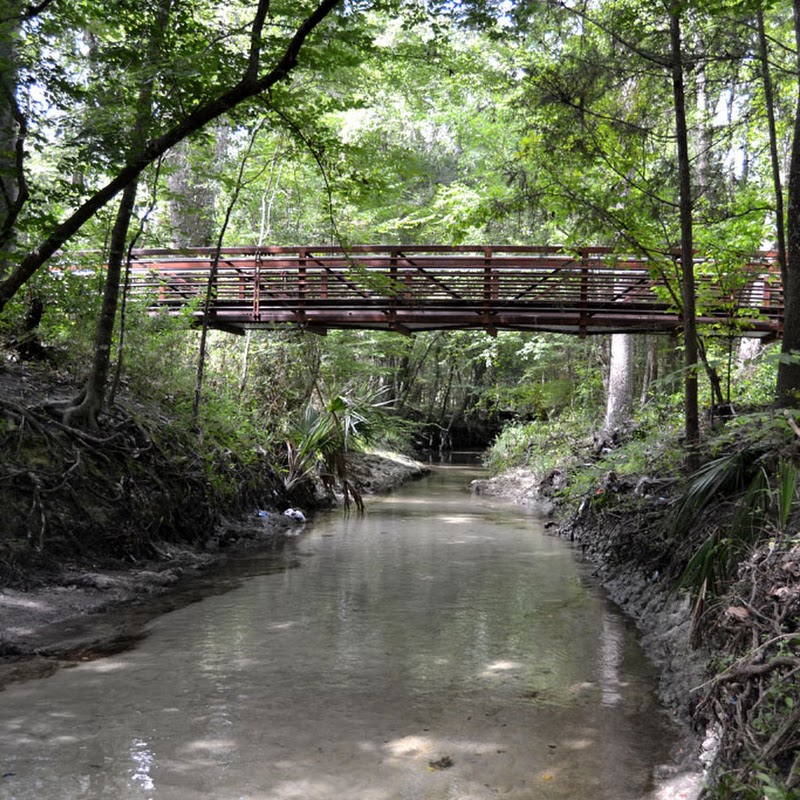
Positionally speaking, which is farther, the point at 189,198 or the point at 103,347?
the point at 189,198

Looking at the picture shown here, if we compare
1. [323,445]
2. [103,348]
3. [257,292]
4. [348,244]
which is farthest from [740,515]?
[257,292]

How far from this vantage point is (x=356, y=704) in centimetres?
397

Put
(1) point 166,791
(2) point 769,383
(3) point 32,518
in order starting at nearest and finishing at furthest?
(1) point 166,791 → (3) point 32,518 → (2) point 769,383

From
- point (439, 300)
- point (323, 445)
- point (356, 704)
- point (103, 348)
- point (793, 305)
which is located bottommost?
point (356, 704)

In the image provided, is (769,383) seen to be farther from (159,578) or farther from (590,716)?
(159,578)

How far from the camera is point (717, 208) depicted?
716cm

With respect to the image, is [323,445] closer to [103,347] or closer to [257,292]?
[257,292]

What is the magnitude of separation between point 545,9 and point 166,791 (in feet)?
23.1

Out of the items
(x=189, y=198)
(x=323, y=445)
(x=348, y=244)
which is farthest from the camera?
(x=189, y=198)

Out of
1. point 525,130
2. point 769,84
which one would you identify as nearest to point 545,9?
point 525,130

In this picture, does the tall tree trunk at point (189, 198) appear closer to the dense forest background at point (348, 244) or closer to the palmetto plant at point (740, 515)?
the dense forest background at point (348, 244)

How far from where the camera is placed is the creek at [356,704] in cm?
311

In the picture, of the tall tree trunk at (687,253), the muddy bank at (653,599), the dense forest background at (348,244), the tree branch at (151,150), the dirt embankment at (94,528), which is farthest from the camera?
the tall tree trunk at (687,253)

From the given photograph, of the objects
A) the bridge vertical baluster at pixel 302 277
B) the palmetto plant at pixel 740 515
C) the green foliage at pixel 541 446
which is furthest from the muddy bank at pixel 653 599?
the bridge vertical baluster at pixel 302 277
